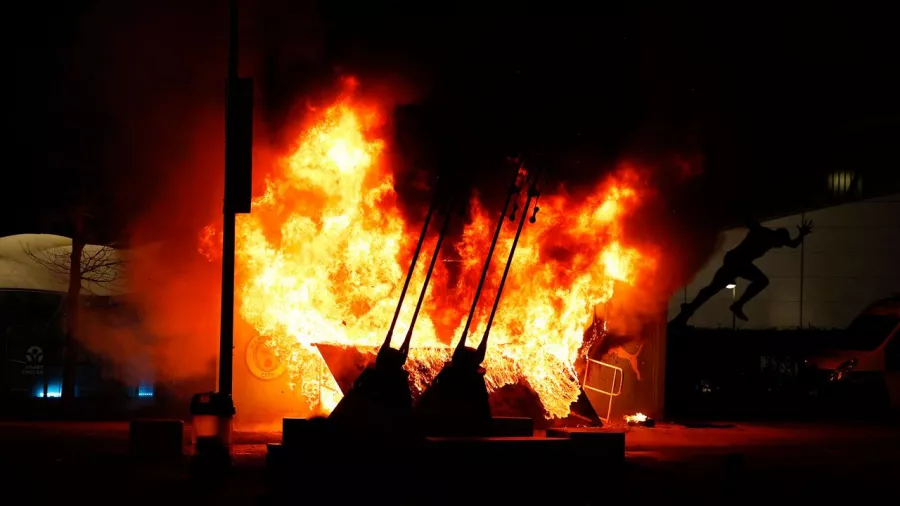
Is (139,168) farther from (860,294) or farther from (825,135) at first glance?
(860,294)

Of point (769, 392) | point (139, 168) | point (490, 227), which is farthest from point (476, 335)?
point (769, 392)

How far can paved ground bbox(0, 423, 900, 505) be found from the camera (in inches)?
475

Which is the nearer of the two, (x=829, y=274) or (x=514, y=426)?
(x=514, y=426)

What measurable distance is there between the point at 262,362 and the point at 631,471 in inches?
361

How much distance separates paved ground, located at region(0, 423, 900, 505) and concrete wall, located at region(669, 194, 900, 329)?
1725cm

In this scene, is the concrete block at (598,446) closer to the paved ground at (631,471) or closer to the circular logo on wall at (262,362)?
the paved ground at (631,471)

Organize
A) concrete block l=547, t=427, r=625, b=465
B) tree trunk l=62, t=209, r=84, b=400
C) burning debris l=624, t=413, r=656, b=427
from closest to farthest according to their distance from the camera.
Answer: concrete block l=547, t=427, r=625, b=465, burning debris l=624, t=413, r=656, b=427, tree trunk l=62, t=209, r=84, b=400

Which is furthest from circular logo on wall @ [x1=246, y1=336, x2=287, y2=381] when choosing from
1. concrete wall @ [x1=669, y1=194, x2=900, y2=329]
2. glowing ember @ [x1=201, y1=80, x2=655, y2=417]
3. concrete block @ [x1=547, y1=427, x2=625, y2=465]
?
concrete wall @ [x1=669, y1=194, x2=900, y2=329]

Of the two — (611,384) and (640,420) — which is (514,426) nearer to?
(640,420)

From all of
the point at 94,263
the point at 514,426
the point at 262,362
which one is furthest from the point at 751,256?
the point at 94,263

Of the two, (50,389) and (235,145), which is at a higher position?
(235,145)

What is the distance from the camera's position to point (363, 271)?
21.3m

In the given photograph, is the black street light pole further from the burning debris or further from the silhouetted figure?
the silhouetted figure

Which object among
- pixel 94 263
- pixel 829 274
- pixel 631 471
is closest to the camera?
pixel 631 471
